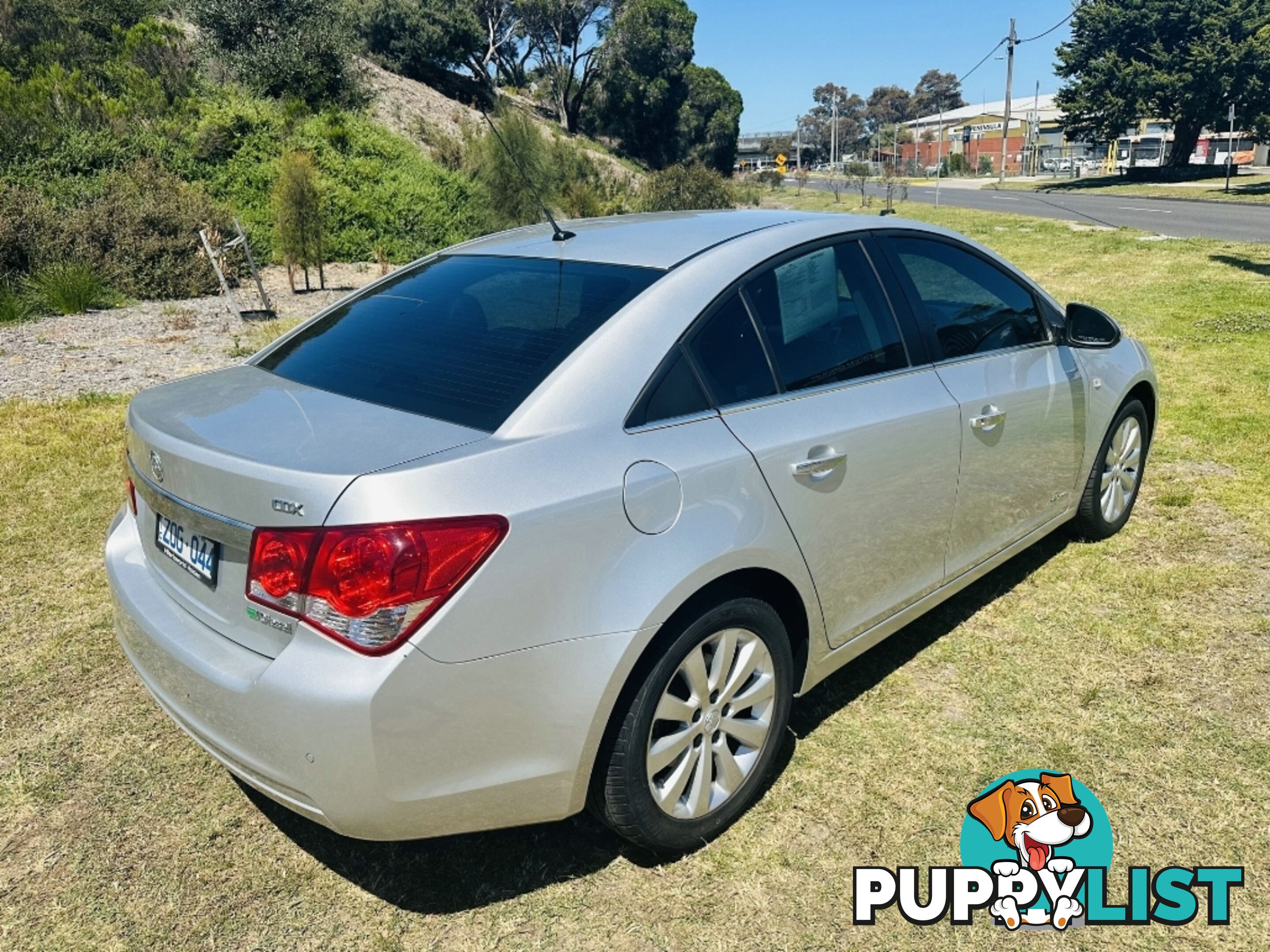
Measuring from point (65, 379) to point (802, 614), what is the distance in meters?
8.03

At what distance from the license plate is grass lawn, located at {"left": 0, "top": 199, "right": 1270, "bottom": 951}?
87 cm

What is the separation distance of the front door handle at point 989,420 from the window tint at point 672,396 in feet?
4.06

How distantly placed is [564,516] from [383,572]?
404 millimetres

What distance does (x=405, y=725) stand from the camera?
190cm

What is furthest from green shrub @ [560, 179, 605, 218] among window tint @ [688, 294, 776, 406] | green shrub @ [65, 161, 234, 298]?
window tint @ [688, 294, 776, 406]

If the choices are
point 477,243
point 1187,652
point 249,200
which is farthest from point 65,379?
point 249,200

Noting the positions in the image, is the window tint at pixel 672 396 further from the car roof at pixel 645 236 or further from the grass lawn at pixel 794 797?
the grass lawn at pixel 794 797

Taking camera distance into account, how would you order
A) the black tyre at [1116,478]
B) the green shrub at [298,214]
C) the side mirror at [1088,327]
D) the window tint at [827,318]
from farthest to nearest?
the green shrub at [298,214]
the black tyre at [1116,478]
the side mirror at [1088,327]
the window tint at [827,318]

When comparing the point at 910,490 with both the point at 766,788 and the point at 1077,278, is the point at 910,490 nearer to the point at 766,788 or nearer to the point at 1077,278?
the point at 766,788

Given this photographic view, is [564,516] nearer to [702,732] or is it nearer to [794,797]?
[702,732]

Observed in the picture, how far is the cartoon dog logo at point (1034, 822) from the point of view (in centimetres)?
237

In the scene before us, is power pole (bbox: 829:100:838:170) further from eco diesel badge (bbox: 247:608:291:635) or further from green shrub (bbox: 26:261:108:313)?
eco diesel badge (bbox: 247:608:291:635)

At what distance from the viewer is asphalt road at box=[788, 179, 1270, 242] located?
1917 cm

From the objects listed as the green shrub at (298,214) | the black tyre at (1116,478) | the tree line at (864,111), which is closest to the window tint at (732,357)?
the black tyre at (1116,478)
